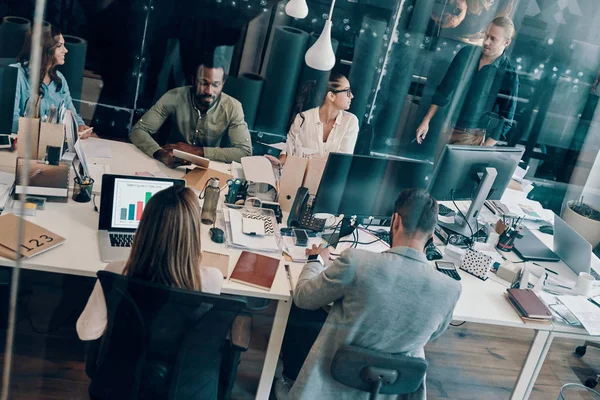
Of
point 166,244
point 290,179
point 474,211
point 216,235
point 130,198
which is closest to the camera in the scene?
point 166,244

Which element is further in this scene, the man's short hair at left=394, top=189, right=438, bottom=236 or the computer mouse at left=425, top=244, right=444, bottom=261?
the computer mouse at left=425, top=244, right=444, bottom=261

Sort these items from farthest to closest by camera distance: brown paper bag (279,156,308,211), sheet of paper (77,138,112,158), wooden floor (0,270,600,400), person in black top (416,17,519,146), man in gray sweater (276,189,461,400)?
brown paper bag (279,156,308,211) < person in black top (416,17,519,146) < wooden floor (0,270,600,400) < sheet of paper (77,138,112,158) < man in gray sweater (276,189,461,400)

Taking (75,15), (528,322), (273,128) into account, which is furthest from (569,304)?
(75,15)

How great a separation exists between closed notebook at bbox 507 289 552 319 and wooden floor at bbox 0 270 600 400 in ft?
0.38

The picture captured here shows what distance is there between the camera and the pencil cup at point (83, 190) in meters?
2.39

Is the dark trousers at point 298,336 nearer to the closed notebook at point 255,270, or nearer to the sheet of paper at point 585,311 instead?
the closed notebook at point 255,270

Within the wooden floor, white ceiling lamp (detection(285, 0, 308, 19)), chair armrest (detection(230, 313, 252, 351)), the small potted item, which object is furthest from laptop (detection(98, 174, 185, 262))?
the small potted item

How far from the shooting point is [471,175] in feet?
9.45

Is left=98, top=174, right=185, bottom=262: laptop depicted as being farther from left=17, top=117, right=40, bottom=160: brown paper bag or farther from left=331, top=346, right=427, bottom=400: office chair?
left=331, top=346, right=427, bottom=400: office chair

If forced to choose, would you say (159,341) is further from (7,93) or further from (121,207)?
(7,93)

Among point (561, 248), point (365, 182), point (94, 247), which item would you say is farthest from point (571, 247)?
point (94, 247)

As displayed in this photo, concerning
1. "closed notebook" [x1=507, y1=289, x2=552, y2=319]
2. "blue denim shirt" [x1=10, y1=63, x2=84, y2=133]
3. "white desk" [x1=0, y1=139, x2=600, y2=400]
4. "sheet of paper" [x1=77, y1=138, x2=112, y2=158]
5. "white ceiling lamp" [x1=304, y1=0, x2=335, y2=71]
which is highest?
"white ceiling lamp" [x1=304, y1=0, x2=335, y2=71]

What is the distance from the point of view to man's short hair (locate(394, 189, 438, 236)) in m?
2.12

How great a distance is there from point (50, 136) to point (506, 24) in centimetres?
184
